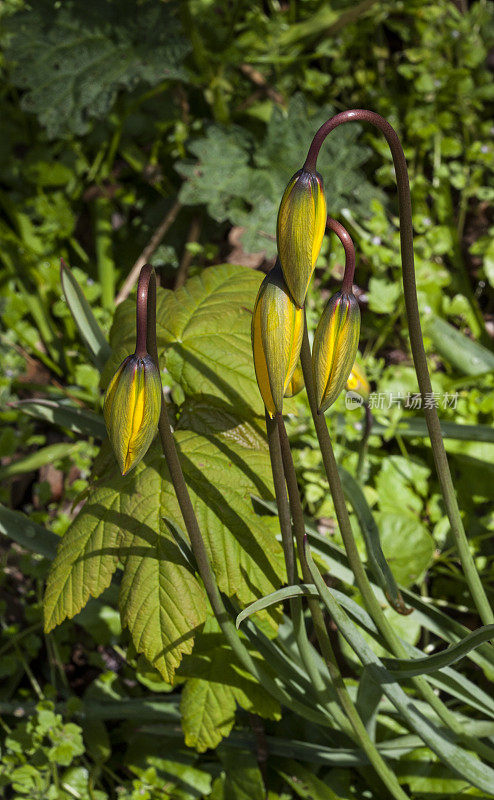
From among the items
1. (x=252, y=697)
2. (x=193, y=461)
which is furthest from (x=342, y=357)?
(x=252, y=697)

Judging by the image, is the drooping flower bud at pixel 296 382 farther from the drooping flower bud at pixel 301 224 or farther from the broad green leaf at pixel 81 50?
the broad green leaf at pixel 81 50

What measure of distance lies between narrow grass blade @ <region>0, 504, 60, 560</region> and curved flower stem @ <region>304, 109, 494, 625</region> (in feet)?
2.77

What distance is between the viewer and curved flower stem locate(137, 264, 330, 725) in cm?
93

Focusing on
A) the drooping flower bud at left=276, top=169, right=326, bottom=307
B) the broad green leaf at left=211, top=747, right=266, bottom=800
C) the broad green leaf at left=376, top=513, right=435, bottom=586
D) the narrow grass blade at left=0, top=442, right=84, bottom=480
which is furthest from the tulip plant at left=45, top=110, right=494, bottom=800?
the narrow grass blade at left=0, top=442, right=84, bottom=480

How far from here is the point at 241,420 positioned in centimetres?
137

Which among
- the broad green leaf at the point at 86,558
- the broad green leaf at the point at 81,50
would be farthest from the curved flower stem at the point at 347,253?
the broad green leaf at the point at 81,50

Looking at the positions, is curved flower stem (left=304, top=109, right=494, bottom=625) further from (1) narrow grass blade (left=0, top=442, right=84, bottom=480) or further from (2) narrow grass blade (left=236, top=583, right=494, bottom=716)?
(1) narrow grass blade (left=0, top=442, right=84, bottom=480)

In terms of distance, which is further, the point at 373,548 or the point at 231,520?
the point at 373,548

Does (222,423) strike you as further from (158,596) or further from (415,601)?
(415,601)

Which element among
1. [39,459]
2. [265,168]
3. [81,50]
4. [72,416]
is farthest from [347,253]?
[81,50]

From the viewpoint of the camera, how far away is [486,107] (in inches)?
124

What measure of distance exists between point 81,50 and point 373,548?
206 centimetres

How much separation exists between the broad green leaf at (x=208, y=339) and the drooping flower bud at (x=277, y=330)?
0.40 m

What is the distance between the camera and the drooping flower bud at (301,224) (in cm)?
84
